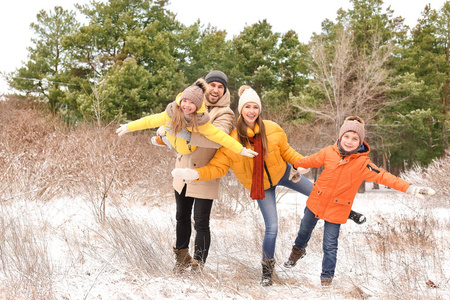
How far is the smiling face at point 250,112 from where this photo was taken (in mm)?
3180

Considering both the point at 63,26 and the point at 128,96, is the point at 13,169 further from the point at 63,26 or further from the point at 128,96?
the point at 63,26

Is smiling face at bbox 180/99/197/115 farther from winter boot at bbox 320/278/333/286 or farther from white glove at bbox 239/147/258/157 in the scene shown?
winter boot at bbox 320/278/333/286

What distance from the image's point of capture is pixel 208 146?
9.79 feet

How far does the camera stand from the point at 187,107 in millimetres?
2877

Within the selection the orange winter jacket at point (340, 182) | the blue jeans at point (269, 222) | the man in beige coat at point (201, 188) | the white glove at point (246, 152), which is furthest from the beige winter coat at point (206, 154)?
the orange winter jacket at point (340, 182)

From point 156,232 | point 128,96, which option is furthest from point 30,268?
point 128,96

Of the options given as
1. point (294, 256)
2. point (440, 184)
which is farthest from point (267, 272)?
point (440, 184)

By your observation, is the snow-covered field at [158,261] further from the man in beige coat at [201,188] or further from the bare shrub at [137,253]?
the man in beige coat at [201,188]

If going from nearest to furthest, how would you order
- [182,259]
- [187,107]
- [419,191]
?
[419,191], [187,107], [182,259]

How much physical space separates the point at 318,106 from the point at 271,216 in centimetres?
1632

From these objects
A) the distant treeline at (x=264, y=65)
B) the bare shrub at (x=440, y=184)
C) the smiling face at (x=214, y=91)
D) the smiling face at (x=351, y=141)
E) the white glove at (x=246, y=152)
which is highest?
the distant treeline at (x=264, y=65)

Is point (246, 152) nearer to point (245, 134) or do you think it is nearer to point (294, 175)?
point (245, 134)

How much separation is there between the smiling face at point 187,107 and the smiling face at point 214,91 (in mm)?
356

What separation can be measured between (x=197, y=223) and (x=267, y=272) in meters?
0.75
